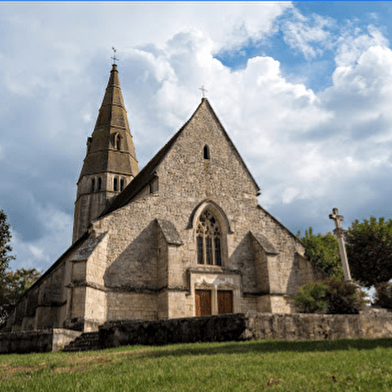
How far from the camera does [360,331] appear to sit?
10.9 meters

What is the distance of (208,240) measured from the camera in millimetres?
19328

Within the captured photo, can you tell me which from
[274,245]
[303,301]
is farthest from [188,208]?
[303,301]

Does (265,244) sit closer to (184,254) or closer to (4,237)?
(184,254)

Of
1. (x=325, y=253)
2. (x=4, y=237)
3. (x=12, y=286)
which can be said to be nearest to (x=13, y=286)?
(x=12, y=286)

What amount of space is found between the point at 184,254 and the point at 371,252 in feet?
47.3

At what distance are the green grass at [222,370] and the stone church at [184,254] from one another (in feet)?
23.1

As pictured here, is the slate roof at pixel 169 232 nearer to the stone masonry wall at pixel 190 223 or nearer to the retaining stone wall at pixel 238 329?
the stone masonry wall at pixel 190 223

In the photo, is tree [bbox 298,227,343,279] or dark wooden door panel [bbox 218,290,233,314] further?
tree [bbox 298,227,343,279]

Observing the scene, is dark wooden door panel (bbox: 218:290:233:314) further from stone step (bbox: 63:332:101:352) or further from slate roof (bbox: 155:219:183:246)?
stone step (bbox: 63:332:101:352)

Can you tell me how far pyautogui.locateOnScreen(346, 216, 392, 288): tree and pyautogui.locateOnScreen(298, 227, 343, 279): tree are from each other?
1895 mm

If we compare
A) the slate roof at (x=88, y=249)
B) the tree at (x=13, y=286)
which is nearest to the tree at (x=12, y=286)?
the tree at (x=13, y=286)

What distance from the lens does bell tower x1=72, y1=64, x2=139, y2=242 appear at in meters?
33.6

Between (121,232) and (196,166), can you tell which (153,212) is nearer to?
(121,232)

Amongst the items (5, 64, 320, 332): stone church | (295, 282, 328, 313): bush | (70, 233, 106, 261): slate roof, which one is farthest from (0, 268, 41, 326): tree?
(295, 282, 328, 313): bush
